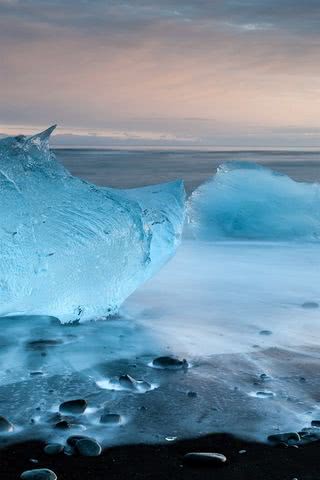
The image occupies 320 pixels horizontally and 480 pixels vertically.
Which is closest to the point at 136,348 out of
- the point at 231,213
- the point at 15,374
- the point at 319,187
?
the point at 15,374

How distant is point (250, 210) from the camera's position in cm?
701

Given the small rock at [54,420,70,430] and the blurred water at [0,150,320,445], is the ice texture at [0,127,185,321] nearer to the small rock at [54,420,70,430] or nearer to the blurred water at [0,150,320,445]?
the blurred water at [0,150,320,445]

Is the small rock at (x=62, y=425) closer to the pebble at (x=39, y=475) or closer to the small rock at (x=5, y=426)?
the small rock at (x=5, y=426)

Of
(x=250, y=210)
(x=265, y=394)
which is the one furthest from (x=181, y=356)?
(x=250, y=210)

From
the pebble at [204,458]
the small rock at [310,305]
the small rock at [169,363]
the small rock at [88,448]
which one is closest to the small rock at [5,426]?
the small rock at [88,448]

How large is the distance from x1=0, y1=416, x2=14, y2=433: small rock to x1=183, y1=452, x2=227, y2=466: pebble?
0.63 metres

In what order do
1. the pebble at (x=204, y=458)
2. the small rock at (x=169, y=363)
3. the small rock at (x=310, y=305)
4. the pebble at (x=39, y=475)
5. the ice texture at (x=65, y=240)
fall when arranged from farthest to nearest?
the small rock at (x=310, y=305) → the ice texture at (x=65, y=240) → the small rock at (x=169, y=363) → the pebble at (x=204, y=458) → the pebble at (x=39, y=475)

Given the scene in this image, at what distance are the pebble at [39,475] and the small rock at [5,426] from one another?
31 cm

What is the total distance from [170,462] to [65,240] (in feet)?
6.05

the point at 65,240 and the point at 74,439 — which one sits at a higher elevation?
the point at 65,240

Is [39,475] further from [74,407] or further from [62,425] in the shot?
[74,407]

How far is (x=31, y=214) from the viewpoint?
12.4 feet

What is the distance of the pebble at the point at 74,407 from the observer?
8.23 ft

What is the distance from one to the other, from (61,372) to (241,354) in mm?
866
